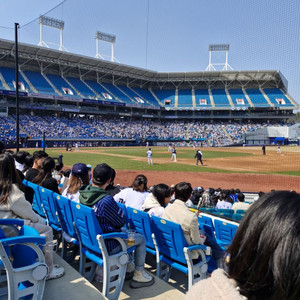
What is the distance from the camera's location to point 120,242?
3480 mm

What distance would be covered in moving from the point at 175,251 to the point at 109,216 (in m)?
1.05

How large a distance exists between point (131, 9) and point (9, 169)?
16686 mm

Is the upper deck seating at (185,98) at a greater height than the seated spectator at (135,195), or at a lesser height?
greater

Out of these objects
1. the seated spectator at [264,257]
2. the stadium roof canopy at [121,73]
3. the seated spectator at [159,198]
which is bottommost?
the seated spectator at [159,198]

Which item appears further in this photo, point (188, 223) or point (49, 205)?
point (49, 205)

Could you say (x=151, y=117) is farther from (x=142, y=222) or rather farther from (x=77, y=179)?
(x=142, y=222)

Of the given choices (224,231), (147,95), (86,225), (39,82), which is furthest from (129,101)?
(86,225)

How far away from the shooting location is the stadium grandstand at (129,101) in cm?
5400

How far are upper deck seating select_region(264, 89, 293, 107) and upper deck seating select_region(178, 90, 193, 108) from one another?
2082 cm

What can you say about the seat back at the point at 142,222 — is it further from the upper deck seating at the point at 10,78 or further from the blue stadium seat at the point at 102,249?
the upper deck seating at the point at 10,78

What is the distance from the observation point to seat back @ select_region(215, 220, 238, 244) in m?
4.52

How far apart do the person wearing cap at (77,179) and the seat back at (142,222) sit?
1.17m

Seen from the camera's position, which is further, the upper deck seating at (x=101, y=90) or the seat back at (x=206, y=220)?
the upper deck seating at (x=101, y=90)

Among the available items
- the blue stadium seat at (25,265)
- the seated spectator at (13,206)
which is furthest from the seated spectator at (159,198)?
the blue stadium seat at (25,265)
